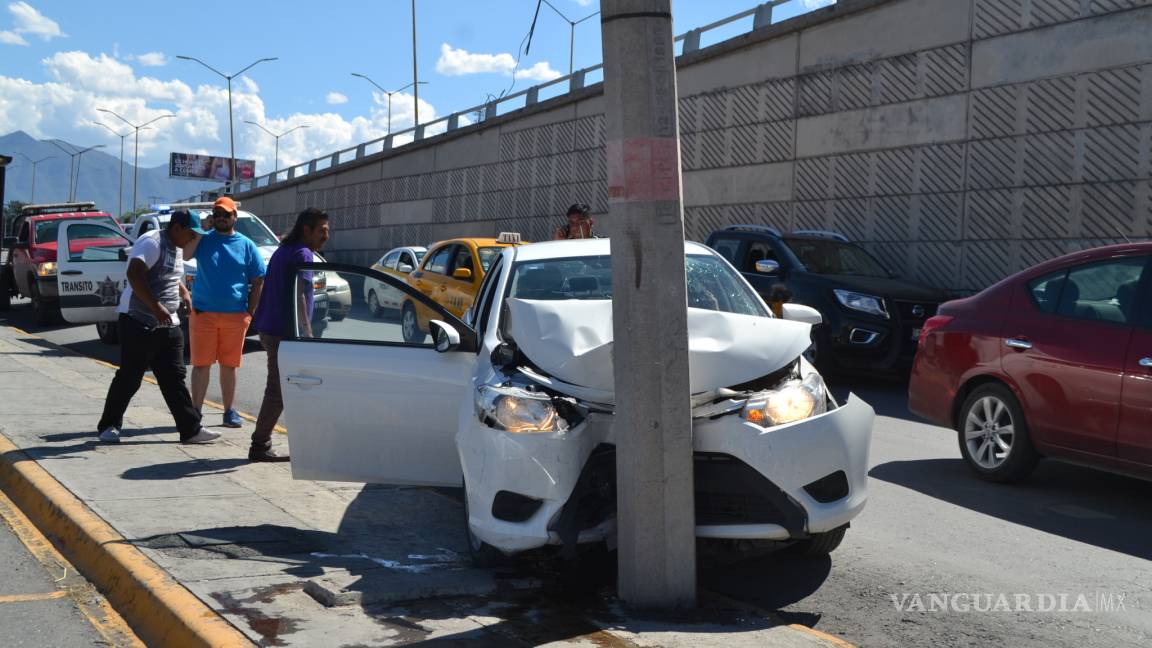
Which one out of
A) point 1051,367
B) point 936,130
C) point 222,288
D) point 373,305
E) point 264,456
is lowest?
point 264,456

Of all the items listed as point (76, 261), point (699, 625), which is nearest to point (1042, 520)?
point (699, 625)

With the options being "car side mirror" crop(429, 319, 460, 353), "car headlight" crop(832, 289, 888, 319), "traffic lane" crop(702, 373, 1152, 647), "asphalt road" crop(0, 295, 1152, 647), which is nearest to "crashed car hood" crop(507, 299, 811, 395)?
"car side mirror" crop(429, 319, 460, 353)

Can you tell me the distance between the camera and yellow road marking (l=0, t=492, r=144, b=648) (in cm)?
487

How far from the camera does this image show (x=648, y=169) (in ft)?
15.8

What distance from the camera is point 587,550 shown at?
17.3ft

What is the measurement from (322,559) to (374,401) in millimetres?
984

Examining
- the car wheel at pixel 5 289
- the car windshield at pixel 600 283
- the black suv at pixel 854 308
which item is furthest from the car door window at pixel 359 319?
the car wheel at pixel 5 289

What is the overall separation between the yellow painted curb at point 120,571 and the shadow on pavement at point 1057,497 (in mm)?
4596

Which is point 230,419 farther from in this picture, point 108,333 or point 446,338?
point 108,333

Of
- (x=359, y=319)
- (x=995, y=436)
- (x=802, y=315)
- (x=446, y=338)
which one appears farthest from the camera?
(x=995, y=436)

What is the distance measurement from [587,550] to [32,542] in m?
3.05

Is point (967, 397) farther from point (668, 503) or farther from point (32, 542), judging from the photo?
point (32, 542)

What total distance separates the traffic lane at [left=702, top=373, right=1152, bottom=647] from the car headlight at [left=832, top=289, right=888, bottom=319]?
4797 mm

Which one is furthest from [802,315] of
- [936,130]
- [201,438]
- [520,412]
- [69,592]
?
[936,130]
